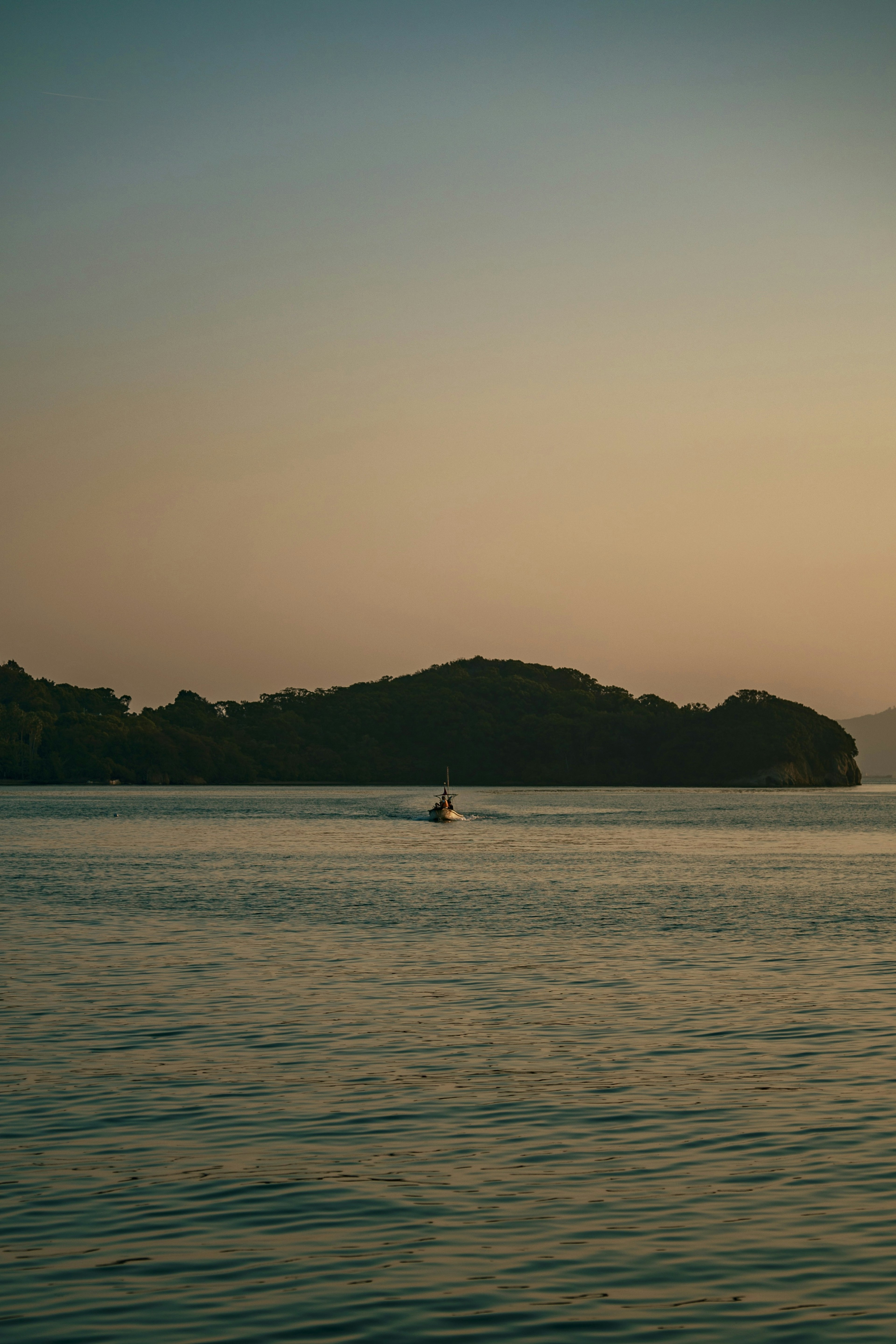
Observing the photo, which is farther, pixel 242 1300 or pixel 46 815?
pixel 46 815

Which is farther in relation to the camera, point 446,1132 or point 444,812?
point 444,812

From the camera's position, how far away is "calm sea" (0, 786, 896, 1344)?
11.9 meters

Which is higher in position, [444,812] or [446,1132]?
[444,812]

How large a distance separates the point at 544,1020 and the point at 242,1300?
14.6 m

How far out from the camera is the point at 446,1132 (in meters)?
17.5

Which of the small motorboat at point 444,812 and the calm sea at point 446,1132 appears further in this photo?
the small motorboat at point 444,812

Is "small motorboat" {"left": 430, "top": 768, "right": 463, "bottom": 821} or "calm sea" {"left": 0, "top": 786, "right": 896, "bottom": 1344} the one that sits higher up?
"small motorboat" {"left": 430, "top": 768, "right": 463, "bottom": 821}

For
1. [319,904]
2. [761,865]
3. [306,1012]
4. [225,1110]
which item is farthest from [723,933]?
[761,865]

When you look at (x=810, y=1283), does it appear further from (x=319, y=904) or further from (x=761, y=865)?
(x=761, y=865)

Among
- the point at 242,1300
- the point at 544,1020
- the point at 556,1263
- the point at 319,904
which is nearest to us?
the point at 242,1300

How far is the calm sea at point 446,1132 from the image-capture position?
11867 mm

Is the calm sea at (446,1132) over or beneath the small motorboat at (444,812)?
beneath

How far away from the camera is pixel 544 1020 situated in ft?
84.5

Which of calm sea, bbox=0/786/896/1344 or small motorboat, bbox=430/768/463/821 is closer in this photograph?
calm sea, bbox=0/786/896/1344
